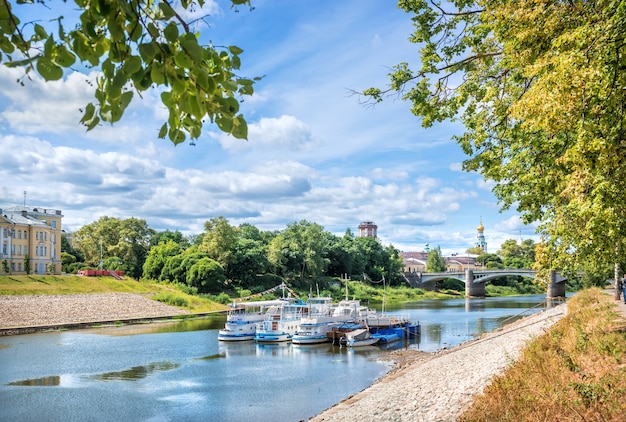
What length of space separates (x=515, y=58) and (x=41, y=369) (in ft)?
84.1

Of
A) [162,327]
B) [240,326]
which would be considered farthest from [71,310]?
[240,326]

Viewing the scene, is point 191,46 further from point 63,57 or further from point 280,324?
point 280,324

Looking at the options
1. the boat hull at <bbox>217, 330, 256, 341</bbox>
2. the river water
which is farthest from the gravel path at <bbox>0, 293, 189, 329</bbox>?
the boat hull at <bbox>217, 330, 256, 341</bbox>

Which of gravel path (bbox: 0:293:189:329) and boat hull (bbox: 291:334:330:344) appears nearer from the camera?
boat hull (bbox: 291:334:330:344)

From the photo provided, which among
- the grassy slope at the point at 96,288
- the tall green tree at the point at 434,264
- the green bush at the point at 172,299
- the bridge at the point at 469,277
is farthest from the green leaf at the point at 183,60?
the tall green tree at the point at 434,264

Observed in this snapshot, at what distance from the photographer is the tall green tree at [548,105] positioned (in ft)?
23.2

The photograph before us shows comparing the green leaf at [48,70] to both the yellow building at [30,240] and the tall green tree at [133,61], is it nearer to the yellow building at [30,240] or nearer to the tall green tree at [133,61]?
the tall green tree at [133,61]

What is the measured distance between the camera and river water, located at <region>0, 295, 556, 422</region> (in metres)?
19.0

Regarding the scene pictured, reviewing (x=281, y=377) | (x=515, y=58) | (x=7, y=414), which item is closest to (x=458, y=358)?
(x=281, y=377)

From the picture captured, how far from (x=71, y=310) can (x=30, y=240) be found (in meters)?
21.1

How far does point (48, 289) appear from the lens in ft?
172

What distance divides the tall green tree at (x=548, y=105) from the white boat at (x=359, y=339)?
2347 centimetres

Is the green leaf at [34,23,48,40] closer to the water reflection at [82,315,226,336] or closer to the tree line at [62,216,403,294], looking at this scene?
the water reflection at [82,315,226,336]

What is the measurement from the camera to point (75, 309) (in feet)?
162
